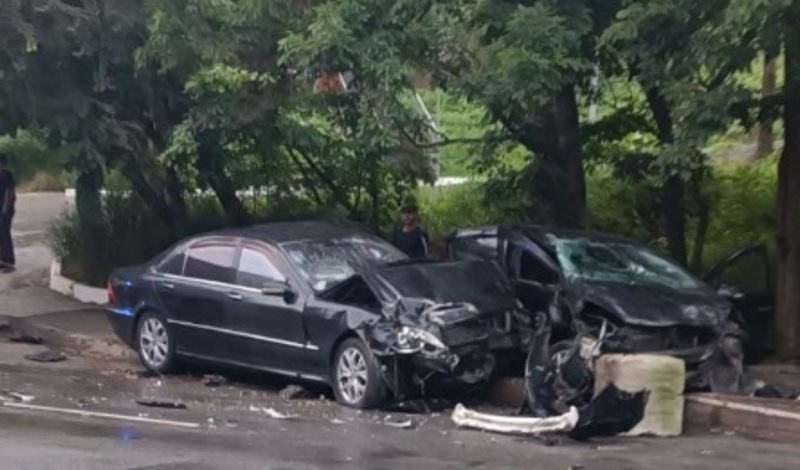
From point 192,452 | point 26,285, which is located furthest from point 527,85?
point 26,285

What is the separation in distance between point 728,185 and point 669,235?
69.8 inches

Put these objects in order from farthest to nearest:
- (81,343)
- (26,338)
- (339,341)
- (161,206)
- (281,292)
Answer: (161,206) → (26,338) → (81,343) → (281,292) → (339,341)

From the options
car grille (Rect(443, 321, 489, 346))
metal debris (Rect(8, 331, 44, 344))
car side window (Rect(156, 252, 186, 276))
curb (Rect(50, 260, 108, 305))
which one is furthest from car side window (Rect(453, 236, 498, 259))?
curb (Rect(50, 260, 108, 305))

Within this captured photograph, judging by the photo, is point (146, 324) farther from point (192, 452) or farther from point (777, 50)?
point (777, 50)

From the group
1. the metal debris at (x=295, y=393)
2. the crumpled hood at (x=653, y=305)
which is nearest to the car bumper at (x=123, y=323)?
the metal debris at (x=295, y=393)

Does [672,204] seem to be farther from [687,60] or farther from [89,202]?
[89,202]

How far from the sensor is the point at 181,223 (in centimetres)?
2270

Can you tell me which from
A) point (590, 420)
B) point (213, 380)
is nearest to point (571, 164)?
point (213, 380)

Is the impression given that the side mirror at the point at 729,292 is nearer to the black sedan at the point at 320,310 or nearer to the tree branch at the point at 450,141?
the black sedan at the point at 320,310

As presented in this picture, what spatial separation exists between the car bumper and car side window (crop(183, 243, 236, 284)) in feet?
3.00

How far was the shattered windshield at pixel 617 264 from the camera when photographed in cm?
1578

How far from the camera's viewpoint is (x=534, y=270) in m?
16.2

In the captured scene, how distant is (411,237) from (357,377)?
185 inches

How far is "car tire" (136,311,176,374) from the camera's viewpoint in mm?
17344
